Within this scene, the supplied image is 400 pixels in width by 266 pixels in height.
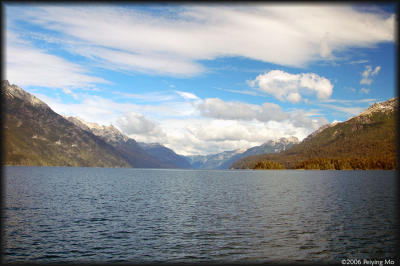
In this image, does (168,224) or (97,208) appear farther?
(97,208)

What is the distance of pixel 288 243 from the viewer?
39938mm

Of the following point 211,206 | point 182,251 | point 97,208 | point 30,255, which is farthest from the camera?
point 211,206

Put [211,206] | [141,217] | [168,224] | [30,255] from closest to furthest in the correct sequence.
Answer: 1. [30,255]
2. [168,224]
3. [141,217]
4. [211,206]

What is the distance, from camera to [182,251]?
36219mm

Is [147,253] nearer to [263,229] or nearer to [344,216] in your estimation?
[263,229]

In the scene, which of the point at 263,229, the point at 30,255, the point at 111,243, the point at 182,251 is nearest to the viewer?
the point at 30,255

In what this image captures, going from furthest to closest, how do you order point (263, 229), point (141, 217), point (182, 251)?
point (141, 217) < point (263, 229) < point (182, 251)

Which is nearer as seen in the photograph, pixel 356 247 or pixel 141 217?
pixel 356 247

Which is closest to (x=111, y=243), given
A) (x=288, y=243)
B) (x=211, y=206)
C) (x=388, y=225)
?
(x=288, y=243)

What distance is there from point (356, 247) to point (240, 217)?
23662mm

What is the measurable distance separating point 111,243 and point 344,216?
45.0 meters

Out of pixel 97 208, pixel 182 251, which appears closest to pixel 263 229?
pixel 182 251

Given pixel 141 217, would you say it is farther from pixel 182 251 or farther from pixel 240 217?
pixel 182 251

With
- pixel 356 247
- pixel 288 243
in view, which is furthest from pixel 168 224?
pixel 356 247
